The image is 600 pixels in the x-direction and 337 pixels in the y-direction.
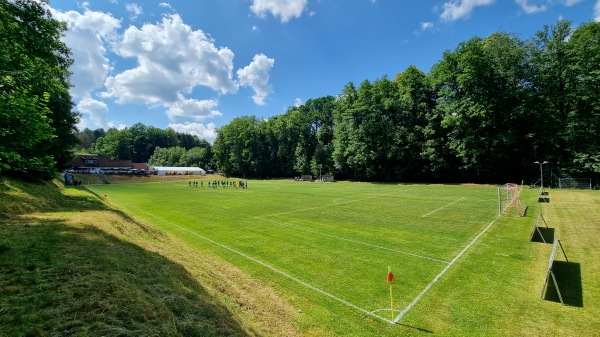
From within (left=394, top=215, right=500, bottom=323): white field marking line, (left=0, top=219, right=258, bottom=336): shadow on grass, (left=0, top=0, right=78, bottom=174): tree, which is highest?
(left=0, top=0, right=78, bottom=174): tree

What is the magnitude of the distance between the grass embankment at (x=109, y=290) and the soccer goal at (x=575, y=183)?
4315 centimetres

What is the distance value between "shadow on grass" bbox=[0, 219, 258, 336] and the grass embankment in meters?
0.01

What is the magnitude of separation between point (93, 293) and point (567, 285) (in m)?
12.8

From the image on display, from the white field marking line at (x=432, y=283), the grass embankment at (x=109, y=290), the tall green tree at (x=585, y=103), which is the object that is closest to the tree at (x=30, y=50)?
the grass embankment at (x=109, y=290)

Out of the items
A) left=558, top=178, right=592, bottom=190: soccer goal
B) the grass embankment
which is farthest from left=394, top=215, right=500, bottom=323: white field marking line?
left=558, top=178, right=592, bottom=190: soccer goal

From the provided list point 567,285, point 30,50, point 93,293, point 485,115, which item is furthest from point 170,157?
point 567,285

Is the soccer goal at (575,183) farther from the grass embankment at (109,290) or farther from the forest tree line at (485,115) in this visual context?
the grass embankment at (109,290)

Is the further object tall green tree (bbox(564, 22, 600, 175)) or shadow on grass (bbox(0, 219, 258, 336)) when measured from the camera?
tall green tree (bbox(564, 22, 600, 175))

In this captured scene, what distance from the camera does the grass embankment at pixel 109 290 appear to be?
166 inches

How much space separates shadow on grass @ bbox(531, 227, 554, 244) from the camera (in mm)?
13235

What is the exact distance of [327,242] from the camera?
13.8m

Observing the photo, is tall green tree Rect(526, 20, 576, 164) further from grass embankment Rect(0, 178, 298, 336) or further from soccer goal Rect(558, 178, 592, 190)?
grass embankment Rect(0, 178, 298, 336)

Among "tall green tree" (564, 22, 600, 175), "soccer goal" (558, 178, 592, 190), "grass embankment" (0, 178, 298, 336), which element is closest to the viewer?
"grass embankment" (0, 178, 298, 336)

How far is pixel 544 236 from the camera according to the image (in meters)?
13.9
